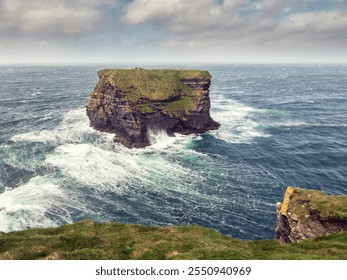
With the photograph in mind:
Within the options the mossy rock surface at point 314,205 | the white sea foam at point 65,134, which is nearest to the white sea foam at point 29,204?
the white sea foam at point 65,134

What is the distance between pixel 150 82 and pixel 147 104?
12.9 metres

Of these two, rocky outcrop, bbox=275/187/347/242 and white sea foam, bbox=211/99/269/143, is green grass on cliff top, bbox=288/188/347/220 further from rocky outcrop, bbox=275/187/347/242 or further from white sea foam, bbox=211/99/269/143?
white sea foam, bbox=211/99/269/143

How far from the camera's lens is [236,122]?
12238cm

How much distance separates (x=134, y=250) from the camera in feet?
79.2

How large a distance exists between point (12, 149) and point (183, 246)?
274 ft

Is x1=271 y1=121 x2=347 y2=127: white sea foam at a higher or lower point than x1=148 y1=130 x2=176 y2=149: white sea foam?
higher

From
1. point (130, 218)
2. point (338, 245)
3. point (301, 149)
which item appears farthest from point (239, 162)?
point (338, 245)

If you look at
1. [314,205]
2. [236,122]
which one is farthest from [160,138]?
[314,205]

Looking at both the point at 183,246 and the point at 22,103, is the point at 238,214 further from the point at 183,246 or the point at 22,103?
the point at 22,103

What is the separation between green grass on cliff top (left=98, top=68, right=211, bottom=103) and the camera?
101188 millimetres

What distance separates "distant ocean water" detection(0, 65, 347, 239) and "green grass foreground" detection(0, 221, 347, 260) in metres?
24.9

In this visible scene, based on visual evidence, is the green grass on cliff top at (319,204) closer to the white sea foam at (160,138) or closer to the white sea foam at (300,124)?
the white sea foam at (160,138)

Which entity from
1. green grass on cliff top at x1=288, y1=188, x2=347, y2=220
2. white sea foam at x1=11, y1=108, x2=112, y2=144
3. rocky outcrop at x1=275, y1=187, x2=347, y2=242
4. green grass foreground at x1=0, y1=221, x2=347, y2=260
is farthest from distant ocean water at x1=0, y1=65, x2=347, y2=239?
green grass foreground at x1=0, y1=221, x2=347, y2=260

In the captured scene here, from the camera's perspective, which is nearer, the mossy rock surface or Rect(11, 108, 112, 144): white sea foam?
the mossy rock surface
